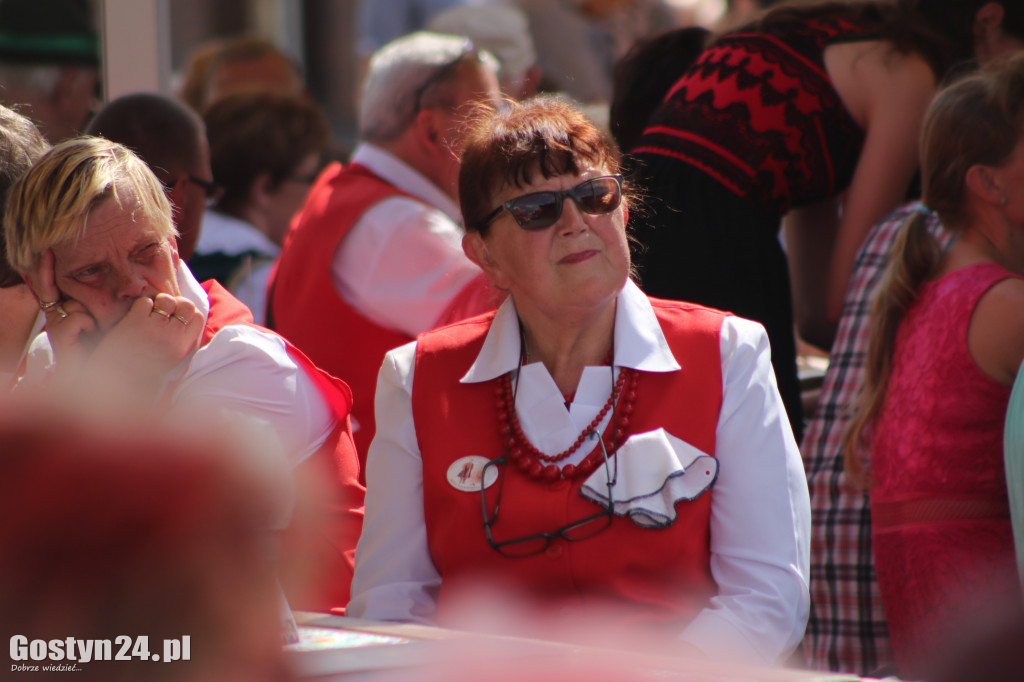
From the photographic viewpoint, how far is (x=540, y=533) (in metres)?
2.03

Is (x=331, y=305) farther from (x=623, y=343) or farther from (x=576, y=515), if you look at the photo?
(x=576, y=515)

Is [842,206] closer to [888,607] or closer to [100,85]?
[888,607]

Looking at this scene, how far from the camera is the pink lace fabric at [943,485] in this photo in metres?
2.34

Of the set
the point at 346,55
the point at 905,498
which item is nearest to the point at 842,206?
the point at 905,498

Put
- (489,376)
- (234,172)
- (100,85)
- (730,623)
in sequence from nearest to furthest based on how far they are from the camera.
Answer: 1. (730,623)
2. (489,376)
3. (100,85)
4. (234,172)

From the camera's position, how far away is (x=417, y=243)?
10.3 ft

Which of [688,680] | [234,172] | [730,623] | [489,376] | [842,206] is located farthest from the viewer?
[234,172]

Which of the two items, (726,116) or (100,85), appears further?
(100,85)

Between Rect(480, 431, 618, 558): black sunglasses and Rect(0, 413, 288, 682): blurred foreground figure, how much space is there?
1.37 meters

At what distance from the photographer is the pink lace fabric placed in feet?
7.69

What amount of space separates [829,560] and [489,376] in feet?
3.51

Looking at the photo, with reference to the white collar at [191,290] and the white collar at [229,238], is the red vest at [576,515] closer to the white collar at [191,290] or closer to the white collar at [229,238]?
the white collar at [191,290]

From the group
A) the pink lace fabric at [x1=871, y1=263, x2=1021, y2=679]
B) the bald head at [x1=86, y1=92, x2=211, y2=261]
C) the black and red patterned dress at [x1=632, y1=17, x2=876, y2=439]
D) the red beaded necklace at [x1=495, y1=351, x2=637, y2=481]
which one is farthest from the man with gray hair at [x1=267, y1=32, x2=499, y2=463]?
the pink lace fabric at [x1=871, y1=263, x2=1021, y2=679]

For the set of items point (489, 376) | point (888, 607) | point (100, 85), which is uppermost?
point (100, 85)
